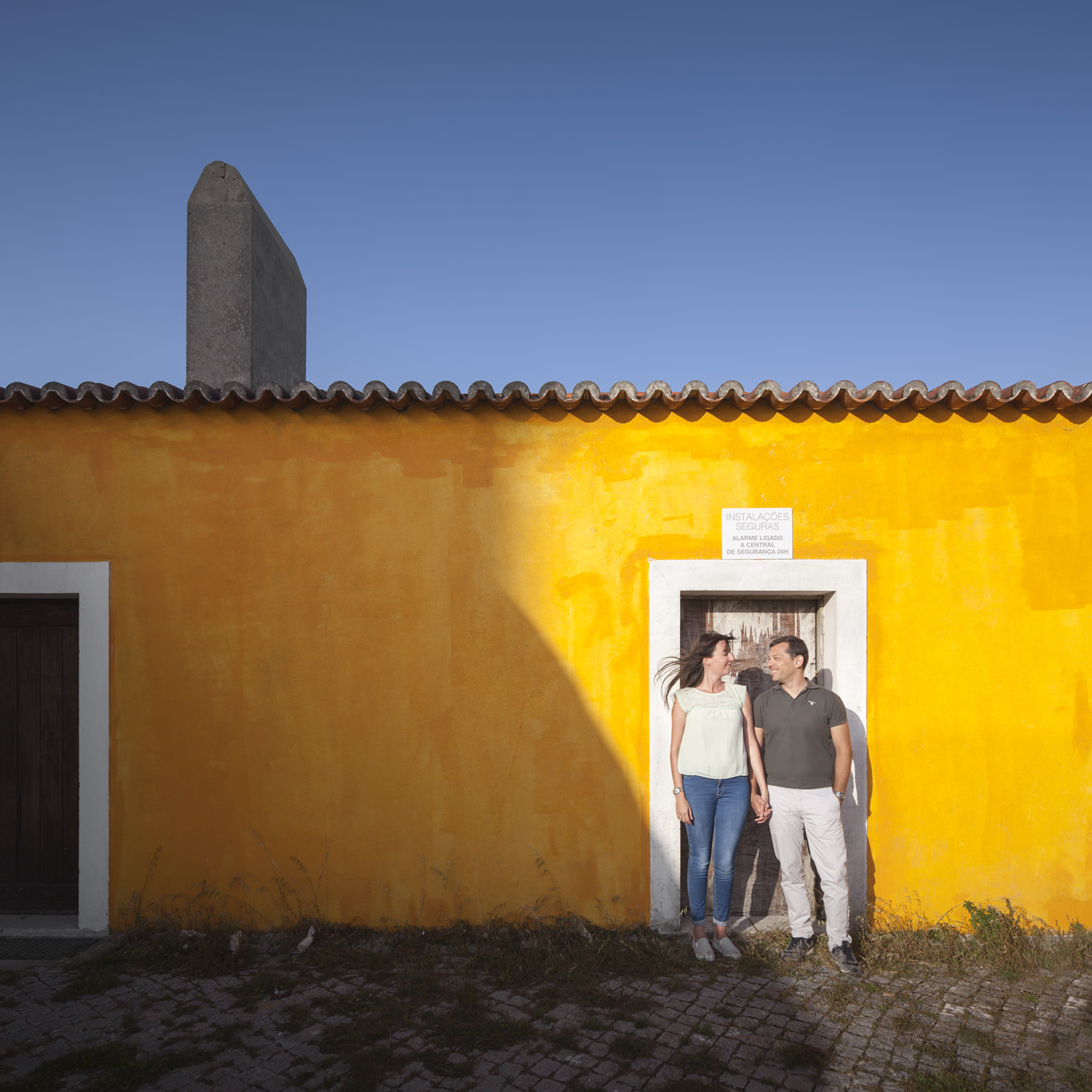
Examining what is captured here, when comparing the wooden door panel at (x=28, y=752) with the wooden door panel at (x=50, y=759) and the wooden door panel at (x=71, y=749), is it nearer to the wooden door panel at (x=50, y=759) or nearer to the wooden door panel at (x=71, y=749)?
the wooden door panel at (x=50, y=759)

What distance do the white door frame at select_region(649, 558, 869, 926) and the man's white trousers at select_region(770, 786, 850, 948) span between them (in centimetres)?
40

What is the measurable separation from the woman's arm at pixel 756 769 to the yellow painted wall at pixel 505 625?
679mm

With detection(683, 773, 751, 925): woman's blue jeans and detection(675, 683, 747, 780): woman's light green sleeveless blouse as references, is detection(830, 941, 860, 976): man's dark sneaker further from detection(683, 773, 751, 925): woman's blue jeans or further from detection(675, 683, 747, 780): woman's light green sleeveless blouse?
detection(675, 683, 747, 780): woman's light green sleeveless blouse

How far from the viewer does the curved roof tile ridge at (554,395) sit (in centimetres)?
419

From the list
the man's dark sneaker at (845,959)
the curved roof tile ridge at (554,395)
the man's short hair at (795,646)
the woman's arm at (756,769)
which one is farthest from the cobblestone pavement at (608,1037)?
the curved roof tile ridge at (554,395)

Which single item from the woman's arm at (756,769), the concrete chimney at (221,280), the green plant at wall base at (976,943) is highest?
the concrete chimney at (221,280)

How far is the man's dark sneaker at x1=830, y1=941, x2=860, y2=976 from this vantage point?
12.4 ft

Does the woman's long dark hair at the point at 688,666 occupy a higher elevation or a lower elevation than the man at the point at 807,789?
higher

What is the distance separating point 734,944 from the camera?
4141 millimetres

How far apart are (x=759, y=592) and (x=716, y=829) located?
5.05ft

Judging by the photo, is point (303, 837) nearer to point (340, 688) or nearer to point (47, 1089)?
point (340, 688)

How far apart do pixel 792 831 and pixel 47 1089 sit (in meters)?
3.94

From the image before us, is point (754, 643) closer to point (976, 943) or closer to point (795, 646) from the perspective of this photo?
point (795, 646)

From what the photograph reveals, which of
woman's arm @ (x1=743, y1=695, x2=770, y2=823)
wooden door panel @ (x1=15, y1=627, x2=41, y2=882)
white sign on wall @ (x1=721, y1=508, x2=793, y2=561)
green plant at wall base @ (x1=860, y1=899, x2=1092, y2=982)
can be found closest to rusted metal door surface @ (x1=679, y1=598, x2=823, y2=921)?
white sign on wall @ (x1=721, y1=508, x2=793, y2=561)
